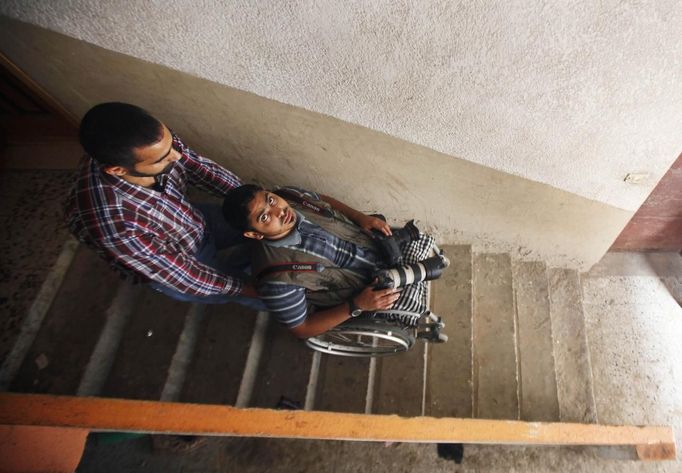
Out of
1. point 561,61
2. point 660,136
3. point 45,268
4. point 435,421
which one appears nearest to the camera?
point 561,61

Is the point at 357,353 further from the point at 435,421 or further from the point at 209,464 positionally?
the point at 209,464

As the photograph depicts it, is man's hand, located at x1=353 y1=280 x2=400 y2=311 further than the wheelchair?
No

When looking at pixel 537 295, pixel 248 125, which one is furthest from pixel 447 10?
pixel 537 295

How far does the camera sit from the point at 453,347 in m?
2.68

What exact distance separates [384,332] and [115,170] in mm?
1405

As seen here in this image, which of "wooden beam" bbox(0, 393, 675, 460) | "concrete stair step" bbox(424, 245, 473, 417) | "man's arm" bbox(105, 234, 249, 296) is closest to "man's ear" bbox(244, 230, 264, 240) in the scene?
"man's arm" bbox(105, 234, 249, 296)

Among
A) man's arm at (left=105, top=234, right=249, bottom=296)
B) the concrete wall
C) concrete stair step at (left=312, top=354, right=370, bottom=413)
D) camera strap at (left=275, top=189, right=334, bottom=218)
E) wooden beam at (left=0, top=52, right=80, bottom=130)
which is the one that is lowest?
concrete stair step at (left=312, top=354, right=370, bottom=413)

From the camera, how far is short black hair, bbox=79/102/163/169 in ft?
4.36

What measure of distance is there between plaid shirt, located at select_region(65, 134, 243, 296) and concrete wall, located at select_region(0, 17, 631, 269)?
0.42 meters

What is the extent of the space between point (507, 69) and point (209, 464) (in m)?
2.96

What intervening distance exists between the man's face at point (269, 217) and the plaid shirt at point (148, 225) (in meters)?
0.35

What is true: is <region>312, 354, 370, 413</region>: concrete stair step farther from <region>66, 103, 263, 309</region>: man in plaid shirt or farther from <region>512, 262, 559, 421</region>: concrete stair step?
<region>512, 262, 559, 421</region>: concrete stair step

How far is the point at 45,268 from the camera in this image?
239cm

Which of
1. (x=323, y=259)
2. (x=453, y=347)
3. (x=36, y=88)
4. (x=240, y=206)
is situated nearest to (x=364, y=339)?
(x=453, y=347)
